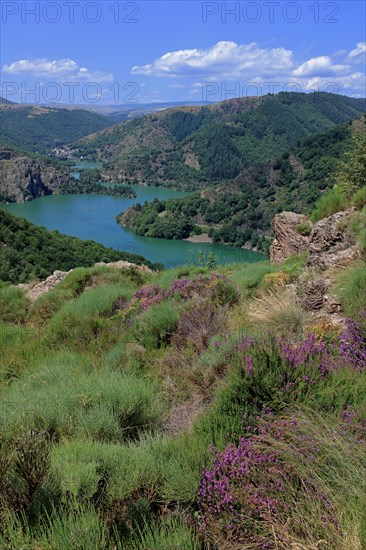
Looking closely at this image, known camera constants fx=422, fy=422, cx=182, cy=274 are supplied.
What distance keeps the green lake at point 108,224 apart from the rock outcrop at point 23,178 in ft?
14.8

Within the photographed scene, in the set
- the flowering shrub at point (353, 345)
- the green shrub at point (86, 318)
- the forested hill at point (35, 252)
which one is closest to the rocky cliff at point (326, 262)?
the flowering shrub at point (353, 345)

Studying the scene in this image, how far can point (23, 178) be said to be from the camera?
151 m

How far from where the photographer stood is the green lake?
267 feet

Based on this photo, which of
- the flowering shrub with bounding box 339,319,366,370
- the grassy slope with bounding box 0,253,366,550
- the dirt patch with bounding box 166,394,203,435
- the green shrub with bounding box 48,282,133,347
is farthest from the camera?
the green shrub with bounding box 48,282,133,347

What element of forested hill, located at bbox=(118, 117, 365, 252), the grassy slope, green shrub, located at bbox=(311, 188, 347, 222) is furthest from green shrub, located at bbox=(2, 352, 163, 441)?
forested hill, located at bbox=(118, 117, 365, 252)

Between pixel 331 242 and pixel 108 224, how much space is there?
111m

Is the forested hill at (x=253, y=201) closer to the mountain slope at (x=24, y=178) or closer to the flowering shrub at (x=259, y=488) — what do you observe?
the mountain slope at (x=24, y=178)

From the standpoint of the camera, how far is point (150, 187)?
186 metres

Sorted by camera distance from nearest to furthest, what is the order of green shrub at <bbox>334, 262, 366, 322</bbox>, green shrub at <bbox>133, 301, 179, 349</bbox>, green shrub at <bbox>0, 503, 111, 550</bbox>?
green shrub at <bbox>0, 503, 111, 550</bbox>
green shrub at <bbox>334, 262, 366, 322</bbox>
green shrub at <bbox>133, 301, 179, 349</bbox>

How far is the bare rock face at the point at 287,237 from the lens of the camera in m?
11.5

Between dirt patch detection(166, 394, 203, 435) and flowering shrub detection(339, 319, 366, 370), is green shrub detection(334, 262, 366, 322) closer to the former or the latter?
flowering shrub detection(339, 319, 366, 370)

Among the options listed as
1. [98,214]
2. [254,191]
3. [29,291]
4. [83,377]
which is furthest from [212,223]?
[83,377]

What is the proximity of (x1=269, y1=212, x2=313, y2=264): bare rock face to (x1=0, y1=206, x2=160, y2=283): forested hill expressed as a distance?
21363 mm

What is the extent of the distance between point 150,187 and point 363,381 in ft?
617
